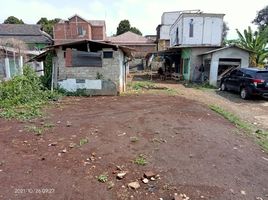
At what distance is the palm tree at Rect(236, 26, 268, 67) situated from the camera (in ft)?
71.8

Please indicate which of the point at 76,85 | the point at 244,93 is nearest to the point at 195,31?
the point at 244,93

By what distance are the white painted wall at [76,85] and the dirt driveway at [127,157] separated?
4774 millimetres

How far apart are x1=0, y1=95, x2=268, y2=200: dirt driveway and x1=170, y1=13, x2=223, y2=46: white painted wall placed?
1919 cm

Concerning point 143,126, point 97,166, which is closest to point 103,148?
point 97,166

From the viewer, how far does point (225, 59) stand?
65.3 feet

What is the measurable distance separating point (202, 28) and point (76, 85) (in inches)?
689

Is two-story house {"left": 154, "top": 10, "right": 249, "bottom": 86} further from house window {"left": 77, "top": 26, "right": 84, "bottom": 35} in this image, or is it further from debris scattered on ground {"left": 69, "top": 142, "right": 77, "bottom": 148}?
debris scattered on ground {"left": 69, "top": 142, "right": 77, "bottom": 148}

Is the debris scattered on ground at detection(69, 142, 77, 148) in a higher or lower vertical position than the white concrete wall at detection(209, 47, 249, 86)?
lower

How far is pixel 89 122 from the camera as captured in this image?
27.2ft

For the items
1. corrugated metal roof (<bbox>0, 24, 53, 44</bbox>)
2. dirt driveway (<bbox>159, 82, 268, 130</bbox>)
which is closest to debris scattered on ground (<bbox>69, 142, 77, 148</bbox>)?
dirt driveway (<bbox>159, 82, 268, 130</bbox>)

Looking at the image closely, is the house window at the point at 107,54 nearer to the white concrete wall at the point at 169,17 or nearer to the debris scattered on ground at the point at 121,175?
the debris scattered on ground at the point at 121,175

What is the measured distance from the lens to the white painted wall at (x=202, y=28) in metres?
26.7

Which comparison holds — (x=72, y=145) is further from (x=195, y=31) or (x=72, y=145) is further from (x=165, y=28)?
(x=165, y=28)

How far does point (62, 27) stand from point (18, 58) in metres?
22.5
